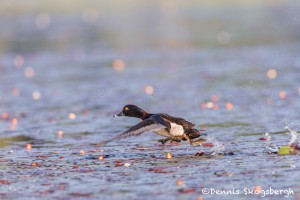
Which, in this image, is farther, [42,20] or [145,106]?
[42,20]

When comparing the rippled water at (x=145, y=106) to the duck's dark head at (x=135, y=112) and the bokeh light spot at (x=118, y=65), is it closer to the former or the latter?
the bokeh light spot at (x=118, y=65)

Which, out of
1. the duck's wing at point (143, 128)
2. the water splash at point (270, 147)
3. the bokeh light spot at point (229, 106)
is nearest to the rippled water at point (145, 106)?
the bokeh light spot at point (229, 106)

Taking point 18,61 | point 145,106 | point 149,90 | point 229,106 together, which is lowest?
point 229,106

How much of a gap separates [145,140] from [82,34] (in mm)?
25843

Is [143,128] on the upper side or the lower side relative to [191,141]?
upper

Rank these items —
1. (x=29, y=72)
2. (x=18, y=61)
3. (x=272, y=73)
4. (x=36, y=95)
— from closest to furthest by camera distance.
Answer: (x=36, y=95)
(x=272, y=73)
(x=29, y=72)
(x=18, y=61)

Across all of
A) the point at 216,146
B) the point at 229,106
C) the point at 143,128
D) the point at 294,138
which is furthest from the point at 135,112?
the point at 229,106

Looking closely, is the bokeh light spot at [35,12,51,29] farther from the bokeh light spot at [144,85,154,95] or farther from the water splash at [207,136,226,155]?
the water splash at [207,136,226,155]

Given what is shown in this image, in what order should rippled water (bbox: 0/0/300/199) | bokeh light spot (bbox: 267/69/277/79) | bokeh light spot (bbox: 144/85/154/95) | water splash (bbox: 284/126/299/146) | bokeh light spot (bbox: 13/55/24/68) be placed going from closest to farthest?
rippled water (bbox: 0/0/300/199), water splash (bbox: 284/126/299/146), bokeh light spot (bbox: 144/85/154/95), bokeh light spot (bbox: 267/69/277/79), bokeh light spot (bbox: 13/55/24/68)

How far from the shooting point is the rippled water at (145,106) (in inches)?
496

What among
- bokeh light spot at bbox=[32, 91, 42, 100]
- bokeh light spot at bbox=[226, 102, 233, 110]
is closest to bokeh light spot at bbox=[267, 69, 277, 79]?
bokeh light spot at bbox=[226, 102, 233, 110]

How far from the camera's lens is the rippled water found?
12602 mm

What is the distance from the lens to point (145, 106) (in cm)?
2125

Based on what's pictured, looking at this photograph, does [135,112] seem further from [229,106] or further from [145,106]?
[145,106]
